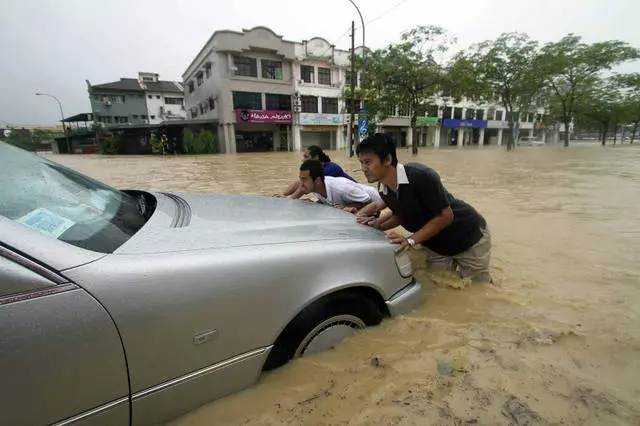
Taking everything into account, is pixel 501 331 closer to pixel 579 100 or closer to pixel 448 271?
pixel 448 271

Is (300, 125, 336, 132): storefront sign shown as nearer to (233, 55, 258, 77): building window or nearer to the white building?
the white building

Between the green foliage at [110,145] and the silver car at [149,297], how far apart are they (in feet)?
115

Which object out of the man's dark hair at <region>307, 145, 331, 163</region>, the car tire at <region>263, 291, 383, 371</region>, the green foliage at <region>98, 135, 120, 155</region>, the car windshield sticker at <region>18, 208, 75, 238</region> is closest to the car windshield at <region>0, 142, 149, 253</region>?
the car windshield sticker at <region>18, 208, 75, 238</region>

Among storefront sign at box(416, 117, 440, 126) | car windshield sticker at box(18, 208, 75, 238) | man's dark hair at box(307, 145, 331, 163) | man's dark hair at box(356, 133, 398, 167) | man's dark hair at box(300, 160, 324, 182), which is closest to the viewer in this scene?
car windshield sticker at box(18, 208, 75, 238)

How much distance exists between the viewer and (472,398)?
1.46 m

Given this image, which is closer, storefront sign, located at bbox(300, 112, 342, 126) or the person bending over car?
the person bending over car

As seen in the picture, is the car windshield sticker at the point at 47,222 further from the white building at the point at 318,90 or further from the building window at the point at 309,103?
the building window at the point at 309,103

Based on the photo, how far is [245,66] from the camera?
2695cm

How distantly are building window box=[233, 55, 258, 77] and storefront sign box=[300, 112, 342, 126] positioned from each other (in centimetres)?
575

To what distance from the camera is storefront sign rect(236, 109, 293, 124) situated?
27.0m

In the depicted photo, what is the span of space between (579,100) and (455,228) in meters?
39.4

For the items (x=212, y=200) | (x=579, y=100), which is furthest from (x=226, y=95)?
(x=579, y=100)

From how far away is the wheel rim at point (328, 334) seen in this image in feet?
5.08

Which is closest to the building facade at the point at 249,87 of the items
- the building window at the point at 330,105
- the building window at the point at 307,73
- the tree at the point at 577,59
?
the building window at the point at 307,73
